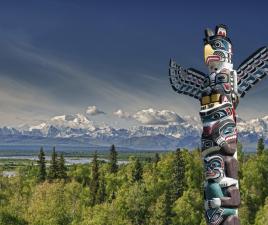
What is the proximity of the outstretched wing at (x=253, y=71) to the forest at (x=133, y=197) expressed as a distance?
30.9 meters

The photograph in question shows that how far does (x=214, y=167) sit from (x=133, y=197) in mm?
52665

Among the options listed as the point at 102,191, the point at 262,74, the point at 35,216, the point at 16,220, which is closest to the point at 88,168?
the point at 102,191

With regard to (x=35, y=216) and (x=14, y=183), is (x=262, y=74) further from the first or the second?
(x=14, y=183)

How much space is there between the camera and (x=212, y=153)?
28.3 meters

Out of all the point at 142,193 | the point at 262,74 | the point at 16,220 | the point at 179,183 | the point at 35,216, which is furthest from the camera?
the point at 179,183

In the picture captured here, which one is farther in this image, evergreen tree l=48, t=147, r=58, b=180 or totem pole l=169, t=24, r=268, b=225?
evergreen tree l=48, t=147, r=58, b=180

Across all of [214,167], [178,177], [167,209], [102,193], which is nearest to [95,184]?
[102,193]

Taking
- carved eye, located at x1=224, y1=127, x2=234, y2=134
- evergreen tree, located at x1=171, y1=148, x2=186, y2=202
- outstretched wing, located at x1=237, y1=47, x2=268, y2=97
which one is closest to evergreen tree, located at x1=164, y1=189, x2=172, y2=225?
evergreen tree, located at x1=171, y1=148, x2=186, y2=202

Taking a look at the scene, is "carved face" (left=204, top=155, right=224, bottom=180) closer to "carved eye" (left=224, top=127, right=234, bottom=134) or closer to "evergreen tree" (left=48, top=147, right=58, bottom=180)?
"carved eye" (left=224, top=127, right=234, bottom=134)

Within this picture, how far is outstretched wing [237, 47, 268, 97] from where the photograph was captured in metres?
29.8

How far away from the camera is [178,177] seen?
302ft

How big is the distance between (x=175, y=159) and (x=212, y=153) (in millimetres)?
67893

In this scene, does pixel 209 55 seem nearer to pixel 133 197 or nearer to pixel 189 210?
pixel 189 210

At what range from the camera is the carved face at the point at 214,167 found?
27.8 meters
